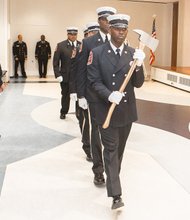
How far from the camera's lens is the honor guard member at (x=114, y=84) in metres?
2.75

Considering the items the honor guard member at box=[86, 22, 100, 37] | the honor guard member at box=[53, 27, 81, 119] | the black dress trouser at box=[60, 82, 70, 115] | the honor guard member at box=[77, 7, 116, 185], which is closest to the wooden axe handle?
the honor guard member at box=[77, 7, 116, 185]

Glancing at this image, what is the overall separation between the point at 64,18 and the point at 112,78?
11882mm

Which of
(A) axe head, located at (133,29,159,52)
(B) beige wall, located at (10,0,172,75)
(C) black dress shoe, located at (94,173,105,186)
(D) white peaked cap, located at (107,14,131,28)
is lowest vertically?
(C) black dress shoe, located at (94,173,105,186)

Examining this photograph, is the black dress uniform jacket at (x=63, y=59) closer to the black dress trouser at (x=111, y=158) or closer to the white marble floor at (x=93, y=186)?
the white marble floor at (x=93, y=186)

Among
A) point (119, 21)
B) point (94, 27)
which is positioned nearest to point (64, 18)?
point (94, 27)

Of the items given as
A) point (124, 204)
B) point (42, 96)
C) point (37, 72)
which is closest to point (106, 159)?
point (124, 204)

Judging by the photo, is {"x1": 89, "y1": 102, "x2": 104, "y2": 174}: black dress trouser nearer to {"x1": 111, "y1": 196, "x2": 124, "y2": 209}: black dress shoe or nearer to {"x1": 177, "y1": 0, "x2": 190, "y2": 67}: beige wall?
{"x1": 111, "y1": 196, "x2": 124, "y2": 209}: black dress shoe

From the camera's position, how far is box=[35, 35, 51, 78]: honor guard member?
13.6m

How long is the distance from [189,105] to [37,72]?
314 inches

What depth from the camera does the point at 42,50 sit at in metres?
13.6

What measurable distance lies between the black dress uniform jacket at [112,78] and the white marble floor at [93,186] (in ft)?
2.29

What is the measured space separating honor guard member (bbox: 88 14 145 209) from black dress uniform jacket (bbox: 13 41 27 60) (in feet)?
35.8

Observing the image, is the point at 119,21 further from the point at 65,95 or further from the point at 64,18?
the point at 64,18

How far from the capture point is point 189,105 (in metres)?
7.79
